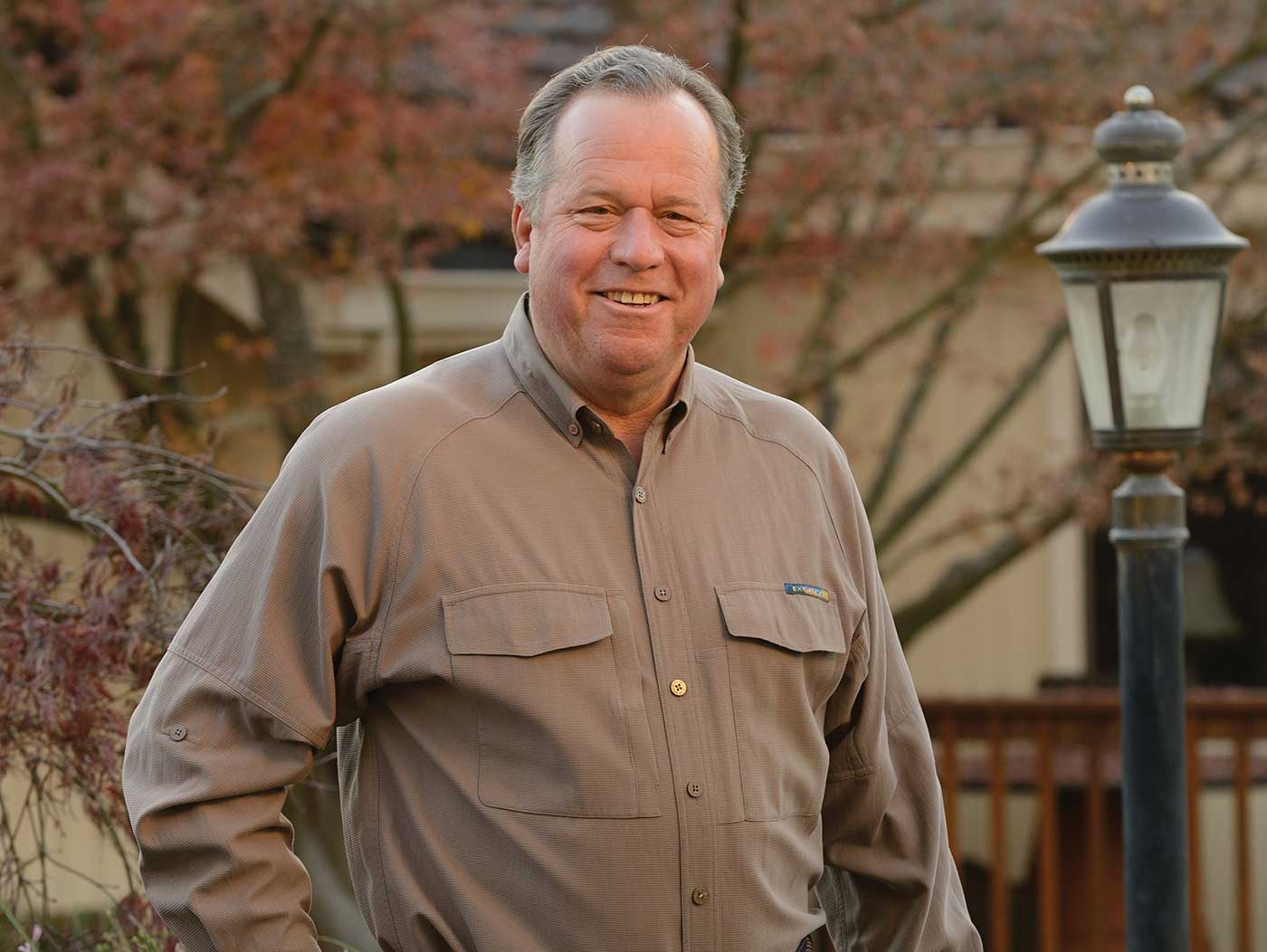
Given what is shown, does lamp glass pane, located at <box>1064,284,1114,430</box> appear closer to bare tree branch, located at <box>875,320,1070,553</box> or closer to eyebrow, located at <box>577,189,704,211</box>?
bare tree branch, located at <box>875,320,1070,553</box>

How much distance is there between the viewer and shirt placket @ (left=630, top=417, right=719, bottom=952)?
2.43 meters

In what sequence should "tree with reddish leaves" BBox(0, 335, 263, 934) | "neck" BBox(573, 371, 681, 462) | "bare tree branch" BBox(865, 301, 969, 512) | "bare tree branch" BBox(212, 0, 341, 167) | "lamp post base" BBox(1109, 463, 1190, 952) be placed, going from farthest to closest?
1. "bare tree branch" BBox(865, 301, 969, 512)
2. "bare tree branch" BBox(212, 0, 341, 167)
3. "lamp post base" BBox(1109, 463, 1190, 952)
4. "tree with reddish leaves" BBox(0, 335, 263, 934)
5. "neck" BBox(573, 371, 681, 462)

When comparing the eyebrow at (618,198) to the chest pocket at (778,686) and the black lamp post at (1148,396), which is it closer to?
the chest pocket at (778,686)

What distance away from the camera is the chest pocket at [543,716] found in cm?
238

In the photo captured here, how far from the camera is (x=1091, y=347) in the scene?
496 centimetres

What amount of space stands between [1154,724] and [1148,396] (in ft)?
2.70

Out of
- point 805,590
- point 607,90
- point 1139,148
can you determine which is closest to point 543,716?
point 805,590

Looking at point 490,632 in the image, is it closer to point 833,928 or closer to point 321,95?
point 833,928

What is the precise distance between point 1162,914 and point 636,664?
2784 millimetres

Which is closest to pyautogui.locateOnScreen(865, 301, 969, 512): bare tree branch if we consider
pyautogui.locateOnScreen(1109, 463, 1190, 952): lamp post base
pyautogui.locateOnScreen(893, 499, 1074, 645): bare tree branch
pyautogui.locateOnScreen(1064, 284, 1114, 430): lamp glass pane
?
pyautogui.locateOnScreen(893, 499, 1074, 645): bare tree branch

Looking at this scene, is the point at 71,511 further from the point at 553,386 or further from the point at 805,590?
the point at 805,590

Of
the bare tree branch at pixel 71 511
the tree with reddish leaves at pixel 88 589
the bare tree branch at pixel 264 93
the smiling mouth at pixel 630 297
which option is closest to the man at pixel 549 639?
the smiling mouth at pixel 630 297

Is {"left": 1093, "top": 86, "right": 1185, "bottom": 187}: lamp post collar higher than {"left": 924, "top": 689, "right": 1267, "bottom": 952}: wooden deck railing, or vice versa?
{"left": 1093, "top": 86, "right": 1185, "bottom": 187}: lamp post collar

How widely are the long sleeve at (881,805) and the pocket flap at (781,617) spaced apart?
11 centimetres
